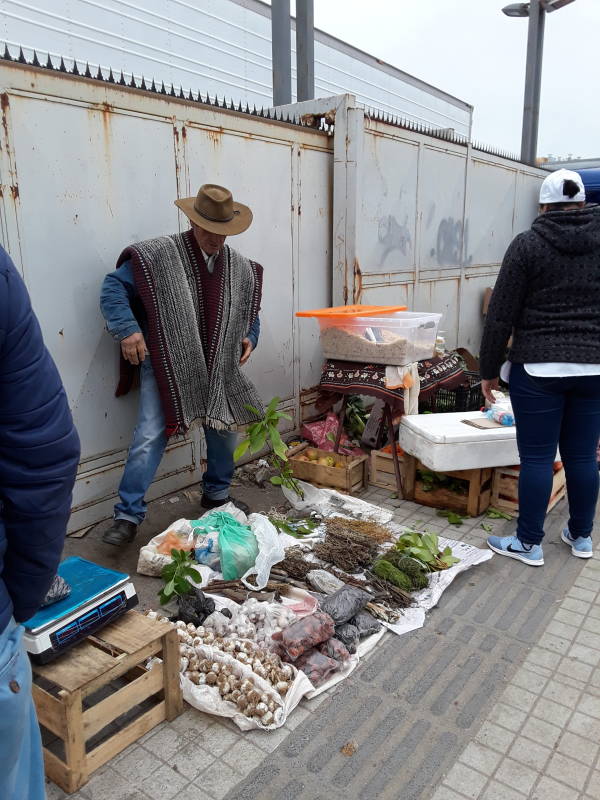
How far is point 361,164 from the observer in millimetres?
5516

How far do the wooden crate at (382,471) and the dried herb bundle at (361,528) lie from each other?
0.74 meters

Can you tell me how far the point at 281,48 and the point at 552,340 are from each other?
515 centimetres

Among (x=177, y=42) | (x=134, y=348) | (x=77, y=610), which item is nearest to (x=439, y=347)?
(x=134, y=348)

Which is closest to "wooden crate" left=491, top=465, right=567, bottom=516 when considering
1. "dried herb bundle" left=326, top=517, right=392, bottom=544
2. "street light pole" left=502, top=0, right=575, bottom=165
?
"dried herb bundle" left=326, top=517, right=392, bottom=544

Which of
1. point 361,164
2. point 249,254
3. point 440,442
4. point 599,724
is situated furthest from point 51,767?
point 361,164

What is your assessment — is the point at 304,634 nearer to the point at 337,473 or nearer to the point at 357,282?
the point at 337,473

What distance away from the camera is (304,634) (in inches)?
106

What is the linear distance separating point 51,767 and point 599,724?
2.05m

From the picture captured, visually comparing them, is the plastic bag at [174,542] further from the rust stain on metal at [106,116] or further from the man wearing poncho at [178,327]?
the rust stain on metal at [106,116]

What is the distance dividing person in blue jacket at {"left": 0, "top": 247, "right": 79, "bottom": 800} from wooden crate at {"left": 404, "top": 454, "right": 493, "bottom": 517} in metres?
3.31

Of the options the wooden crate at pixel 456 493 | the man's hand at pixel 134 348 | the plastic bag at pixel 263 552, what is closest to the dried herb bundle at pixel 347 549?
the plastic bag at pixel 263 552

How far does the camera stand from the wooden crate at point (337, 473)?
462 cm

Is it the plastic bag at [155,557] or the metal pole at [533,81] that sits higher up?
the metal pole at [533,81]

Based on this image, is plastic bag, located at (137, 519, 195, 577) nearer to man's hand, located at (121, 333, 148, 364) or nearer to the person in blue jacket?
man's hand, located at (121, 333, 148, 364)
